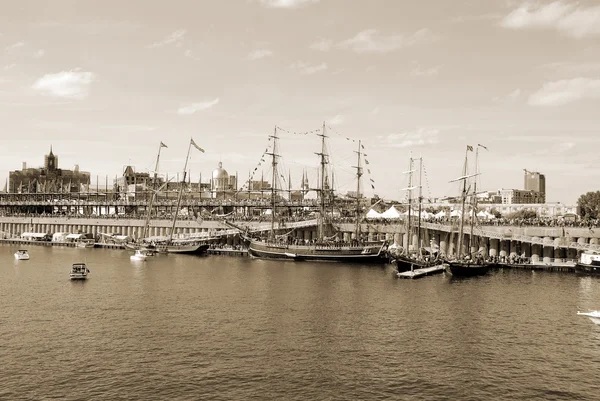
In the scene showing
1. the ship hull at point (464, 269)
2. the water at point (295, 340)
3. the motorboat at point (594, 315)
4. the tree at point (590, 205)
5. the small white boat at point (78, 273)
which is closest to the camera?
the water at point (295, 340)

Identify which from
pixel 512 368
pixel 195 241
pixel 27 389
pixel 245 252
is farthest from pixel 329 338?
pixel 195 241

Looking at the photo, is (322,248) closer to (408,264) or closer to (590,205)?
(408,264)

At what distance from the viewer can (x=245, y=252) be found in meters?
136

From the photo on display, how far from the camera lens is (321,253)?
121 metres

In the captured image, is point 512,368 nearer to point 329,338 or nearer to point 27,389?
point 329,338

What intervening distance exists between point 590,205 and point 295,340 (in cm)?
14272

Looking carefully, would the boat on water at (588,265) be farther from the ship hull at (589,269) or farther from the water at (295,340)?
the water at (295,340)

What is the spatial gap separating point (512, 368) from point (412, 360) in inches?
278

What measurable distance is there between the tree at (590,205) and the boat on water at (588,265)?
6861 centimetres

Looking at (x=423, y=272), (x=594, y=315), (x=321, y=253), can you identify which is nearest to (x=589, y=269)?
(x=423, y=272)

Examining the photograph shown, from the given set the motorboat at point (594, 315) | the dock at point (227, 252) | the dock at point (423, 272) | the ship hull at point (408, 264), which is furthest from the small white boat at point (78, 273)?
the motorboat at point (594, 315)

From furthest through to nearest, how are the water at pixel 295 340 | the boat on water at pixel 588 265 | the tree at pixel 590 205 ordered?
1. the tree at pixel 590 205
2. the boat on water at pixel 588 265
3. the water at pixel 295 340

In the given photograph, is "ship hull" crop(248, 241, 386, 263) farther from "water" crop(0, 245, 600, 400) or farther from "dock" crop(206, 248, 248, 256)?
"water" crop(0, 245, 600, 400)

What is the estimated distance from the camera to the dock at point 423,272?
90.4 meters
